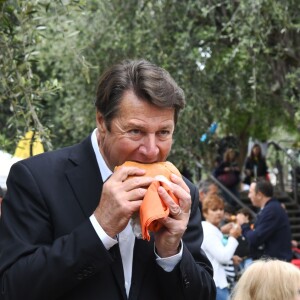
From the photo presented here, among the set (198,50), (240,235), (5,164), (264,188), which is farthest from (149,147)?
(198,50)

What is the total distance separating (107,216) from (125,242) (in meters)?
0.26

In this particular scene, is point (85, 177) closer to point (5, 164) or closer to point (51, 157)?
point (51, 157)

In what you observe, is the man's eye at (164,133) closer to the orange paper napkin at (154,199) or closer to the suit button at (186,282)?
the orange paper napkin at (154,199)

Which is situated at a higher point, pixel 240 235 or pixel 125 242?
pixel 125 242

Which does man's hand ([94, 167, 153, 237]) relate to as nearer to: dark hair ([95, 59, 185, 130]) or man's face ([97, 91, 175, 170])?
man's face ([97, 91, 175, 170])

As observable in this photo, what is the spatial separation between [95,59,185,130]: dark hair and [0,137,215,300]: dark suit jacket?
0.26 metres

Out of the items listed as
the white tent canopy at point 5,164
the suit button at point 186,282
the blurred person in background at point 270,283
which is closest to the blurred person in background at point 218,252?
the white tent canopy at point 5,164

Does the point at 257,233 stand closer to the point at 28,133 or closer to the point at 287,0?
the point at 287,0

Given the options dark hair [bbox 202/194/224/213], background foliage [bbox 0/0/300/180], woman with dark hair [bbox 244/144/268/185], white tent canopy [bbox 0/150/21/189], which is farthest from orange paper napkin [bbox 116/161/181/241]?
woman with dark hair [bbox 244/144/268/185]

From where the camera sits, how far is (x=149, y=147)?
9.08ft

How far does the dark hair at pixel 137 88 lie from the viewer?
2.84 m

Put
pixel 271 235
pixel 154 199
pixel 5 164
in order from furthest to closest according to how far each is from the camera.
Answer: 1. pixel 271 235
2. pixel 5 164
3. pixel 154 199

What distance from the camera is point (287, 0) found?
10.6 meters

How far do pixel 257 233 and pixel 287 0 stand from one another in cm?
310
